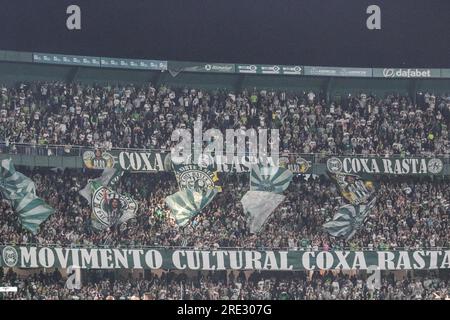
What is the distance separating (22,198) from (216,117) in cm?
918

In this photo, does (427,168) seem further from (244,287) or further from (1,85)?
(1,85)

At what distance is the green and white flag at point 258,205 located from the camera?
120 ft

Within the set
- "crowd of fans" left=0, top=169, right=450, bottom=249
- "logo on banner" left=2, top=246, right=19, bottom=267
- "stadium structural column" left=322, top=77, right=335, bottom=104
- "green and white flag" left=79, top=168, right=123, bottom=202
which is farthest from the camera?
"stadium structural column" left=322, top=77, right=335, bottom=104

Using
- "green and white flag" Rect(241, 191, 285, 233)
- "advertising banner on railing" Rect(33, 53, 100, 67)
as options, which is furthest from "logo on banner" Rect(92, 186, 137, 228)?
"advertising banner on railing" Rect(33, 53, 100, 67)

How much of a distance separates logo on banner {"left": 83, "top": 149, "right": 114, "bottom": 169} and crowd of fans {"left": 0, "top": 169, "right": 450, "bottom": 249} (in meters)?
0.81

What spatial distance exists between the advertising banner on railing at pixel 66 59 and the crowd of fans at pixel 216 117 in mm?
955

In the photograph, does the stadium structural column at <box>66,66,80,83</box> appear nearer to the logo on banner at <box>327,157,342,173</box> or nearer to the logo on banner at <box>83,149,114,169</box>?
the logo on banner at <box>83,149,114,169</box>

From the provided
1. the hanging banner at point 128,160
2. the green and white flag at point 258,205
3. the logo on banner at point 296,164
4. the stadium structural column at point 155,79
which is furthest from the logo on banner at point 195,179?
the stadium structural column at point 155,79

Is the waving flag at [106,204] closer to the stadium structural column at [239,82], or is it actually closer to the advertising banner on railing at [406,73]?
the stadium structural column at [239,82]

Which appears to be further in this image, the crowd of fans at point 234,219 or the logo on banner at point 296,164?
the logo on banner at point 296,164

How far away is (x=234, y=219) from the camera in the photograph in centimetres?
3666

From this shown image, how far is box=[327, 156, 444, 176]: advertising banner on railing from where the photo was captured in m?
38.7

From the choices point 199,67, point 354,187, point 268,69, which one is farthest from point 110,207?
point 268,69
